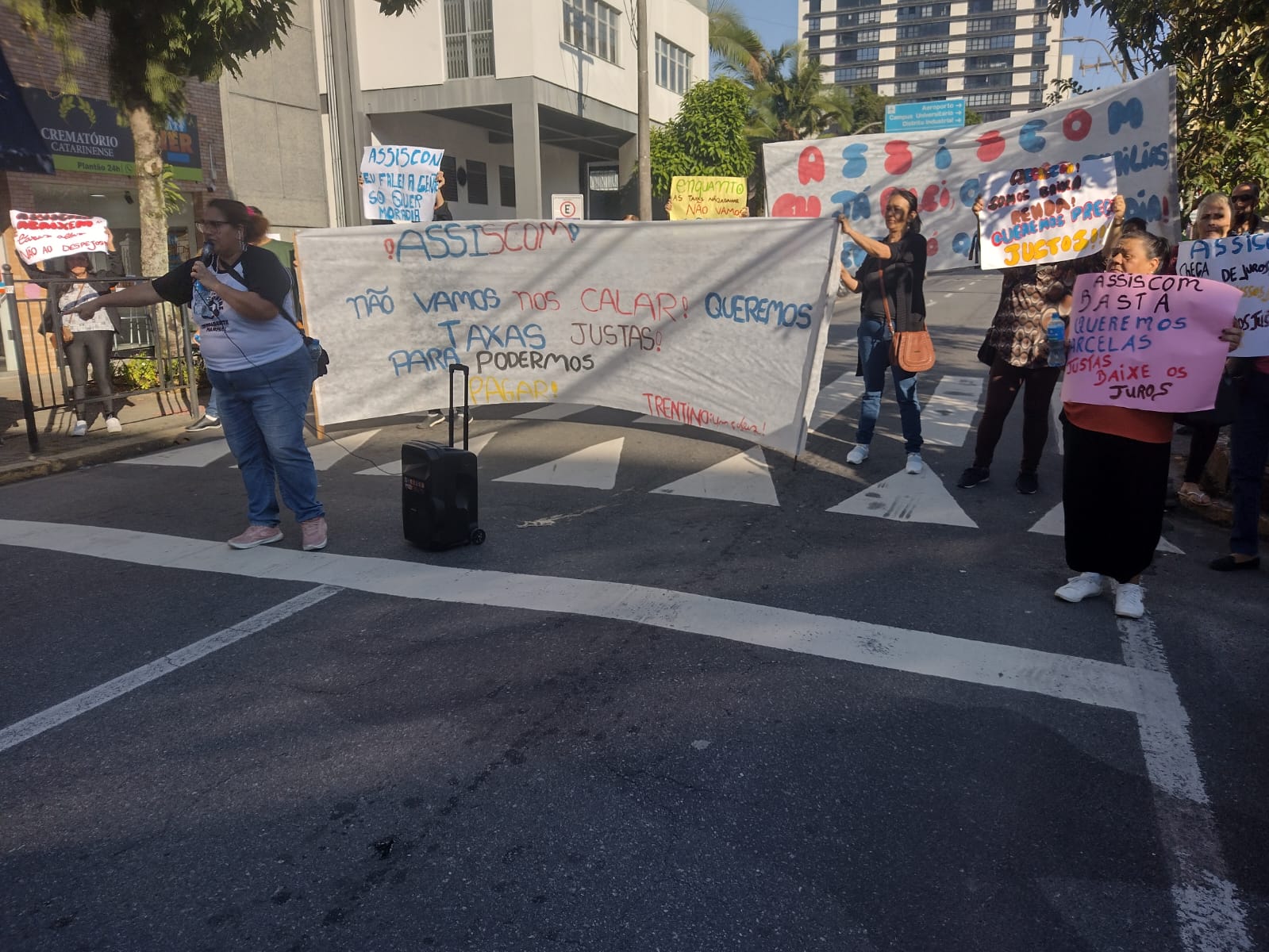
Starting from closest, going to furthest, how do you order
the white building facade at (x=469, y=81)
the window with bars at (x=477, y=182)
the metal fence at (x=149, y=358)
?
the metal fence at (x=149, y=358), the white building facade at (x=469, y=81), the window with bars at (x=477, y=182)

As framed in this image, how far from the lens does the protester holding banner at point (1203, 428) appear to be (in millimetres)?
5523

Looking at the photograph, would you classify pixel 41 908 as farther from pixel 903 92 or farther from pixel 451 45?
pixel 903 92

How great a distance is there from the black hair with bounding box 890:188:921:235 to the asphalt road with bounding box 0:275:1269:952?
6.80ft

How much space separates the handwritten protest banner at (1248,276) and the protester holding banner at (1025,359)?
0.92 metres

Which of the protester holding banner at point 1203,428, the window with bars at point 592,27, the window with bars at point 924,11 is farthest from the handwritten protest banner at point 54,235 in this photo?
the window with bars at point 924,11

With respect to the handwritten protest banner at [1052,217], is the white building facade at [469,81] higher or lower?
higher

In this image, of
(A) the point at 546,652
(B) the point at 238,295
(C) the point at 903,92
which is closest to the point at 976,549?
(A) the point at 546,652

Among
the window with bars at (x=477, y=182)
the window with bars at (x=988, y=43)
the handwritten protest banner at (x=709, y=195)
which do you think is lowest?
the handwritten protest banner at (x=709, y=195)

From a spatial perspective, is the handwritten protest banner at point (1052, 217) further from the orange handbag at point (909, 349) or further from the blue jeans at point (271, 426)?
the blue jeans at point (271, 426)

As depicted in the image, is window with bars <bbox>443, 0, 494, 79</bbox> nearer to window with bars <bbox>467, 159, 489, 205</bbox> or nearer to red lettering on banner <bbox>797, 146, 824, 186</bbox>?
window with bars <bbox>467, 159, 489, 205</bbox>

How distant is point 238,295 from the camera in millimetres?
4969

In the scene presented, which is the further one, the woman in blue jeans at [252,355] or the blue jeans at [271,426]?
the blue jeans at [271,426]

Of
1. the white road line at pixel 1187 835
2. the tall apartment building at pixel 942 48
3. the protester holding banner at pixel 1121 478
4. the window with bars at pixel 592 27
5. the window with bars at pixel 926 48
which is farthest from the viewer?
Answer: the window with bars at pixel 926 48

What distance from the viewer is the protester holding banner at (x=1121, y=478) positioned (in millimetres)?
4285
